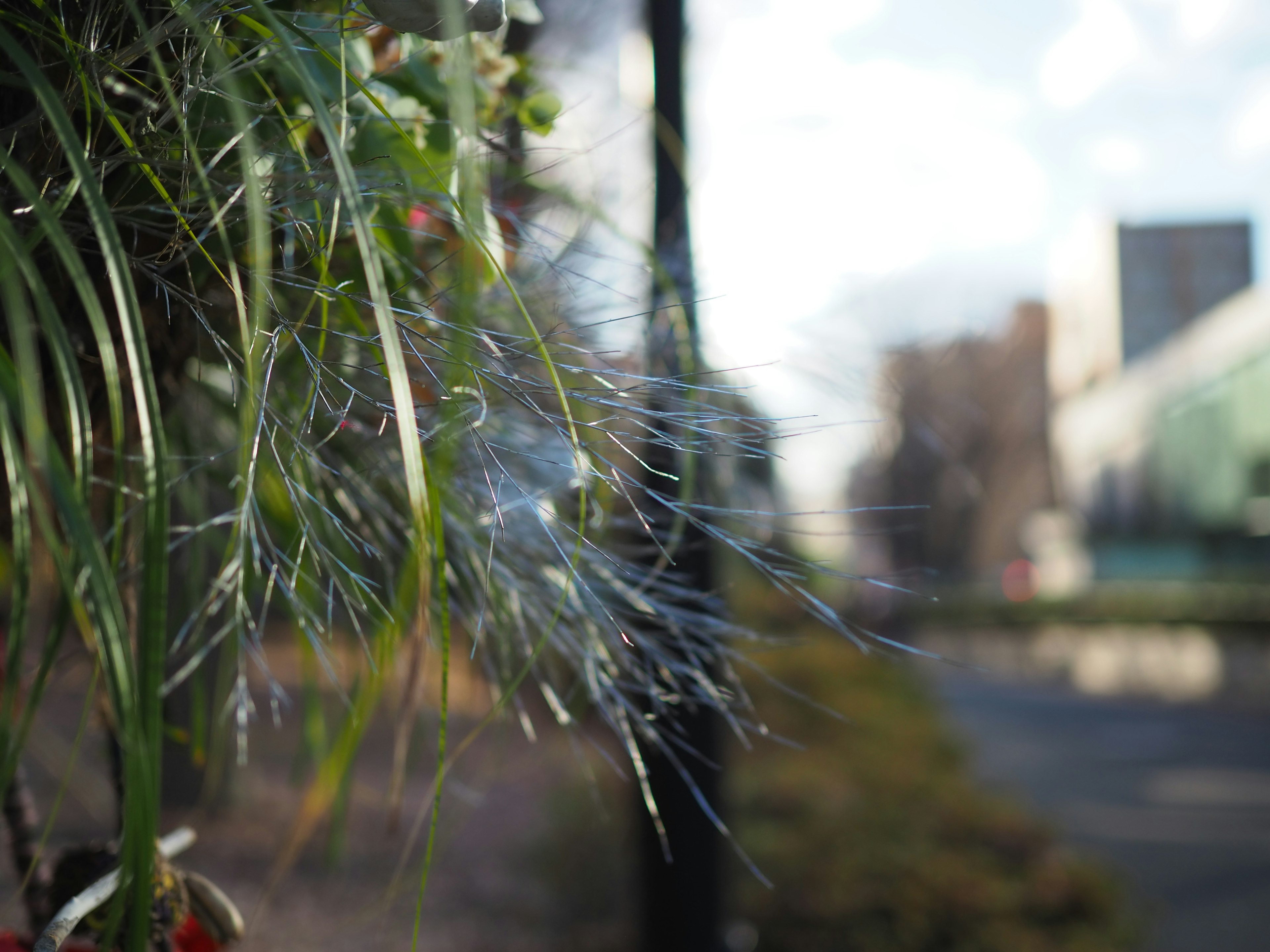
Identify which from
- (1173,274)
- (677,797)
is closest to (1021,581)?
(1173,274)

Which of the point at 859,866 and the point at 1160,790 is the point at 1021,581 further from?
the point at 859,866

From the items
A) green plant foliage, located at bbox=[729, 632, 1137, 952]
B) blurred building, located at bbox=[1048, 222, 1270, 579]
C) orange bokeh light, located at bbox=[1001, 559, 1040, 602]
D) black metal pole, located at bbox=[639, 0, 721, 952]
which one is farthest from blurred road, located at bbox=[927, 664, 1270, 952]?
orange bokeh light, located at bbox=[1001, 559, 1040, 602]

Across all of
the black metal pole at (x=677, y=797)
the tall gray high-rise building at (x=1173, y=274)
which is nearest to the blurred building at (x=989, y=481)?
the tall gray high-rise building at (x=1173, y=274)

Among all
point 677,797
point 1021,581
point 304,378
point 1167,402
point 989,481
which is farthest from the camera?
point 989,481

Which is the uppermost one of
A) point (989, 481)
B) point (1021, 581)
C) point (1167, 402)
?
point (1167, 402)

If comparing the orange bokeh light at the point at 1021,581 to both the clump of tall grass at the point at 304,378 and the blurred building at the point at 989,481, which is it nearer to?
the blurred building at the point at 989,481

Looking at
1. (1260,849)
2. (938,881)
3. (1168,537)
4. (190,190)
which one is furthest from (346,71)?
(1168,537)

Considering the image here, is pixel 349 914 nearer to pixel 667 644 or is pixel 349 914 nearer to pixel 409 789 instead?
pixel 409 789
